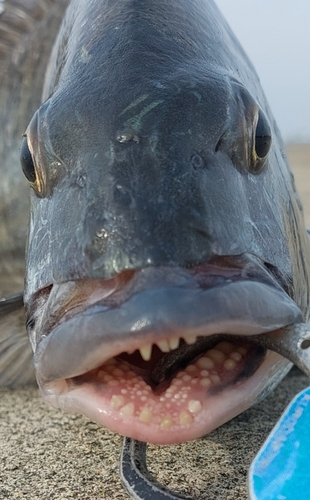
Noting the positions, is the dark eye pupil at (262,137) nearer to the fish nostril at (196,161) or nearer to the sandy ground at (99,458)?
the fish nostril at (196,161)

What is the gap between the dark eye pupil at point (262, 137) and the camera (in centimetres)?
159

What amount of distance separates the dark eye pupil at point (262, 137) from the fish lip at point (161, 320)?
0.45m

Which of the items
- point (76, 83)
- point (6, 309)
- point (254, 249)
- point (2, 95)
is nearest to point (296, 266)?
point (254, 249)

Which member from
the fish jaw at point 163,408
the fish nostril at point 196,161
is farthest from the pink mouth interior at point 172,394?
the fish nostril at point 196,161

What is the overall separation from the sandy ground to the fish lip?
0.49 meters

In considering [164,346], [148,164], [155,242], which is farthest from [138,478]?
[148,164]

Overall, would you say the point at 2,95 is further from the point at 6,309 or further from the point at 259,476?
the point at 259,476

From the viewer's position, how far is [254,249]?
136 cm

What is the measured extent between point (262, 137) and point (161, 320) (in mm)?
675

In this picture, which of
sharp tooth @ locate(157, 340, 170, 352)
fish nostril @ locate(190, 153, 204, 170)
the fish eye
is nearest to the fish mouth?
sharp tooth @ locate(157, 340, 170, 352)

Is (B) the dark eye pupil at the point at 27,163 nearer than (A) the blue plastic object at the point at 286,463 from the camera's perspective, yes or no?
No

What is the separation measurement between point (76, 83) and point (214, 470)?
38.5 inches

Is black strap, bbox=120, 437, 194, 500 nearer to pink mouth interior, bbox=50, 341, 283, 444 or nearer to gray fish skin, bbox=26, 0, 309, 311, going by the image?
pink mouth interior, bbox=50, 341, 283, 444

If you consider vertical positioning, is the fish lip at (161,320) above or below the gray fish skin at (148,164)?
below
